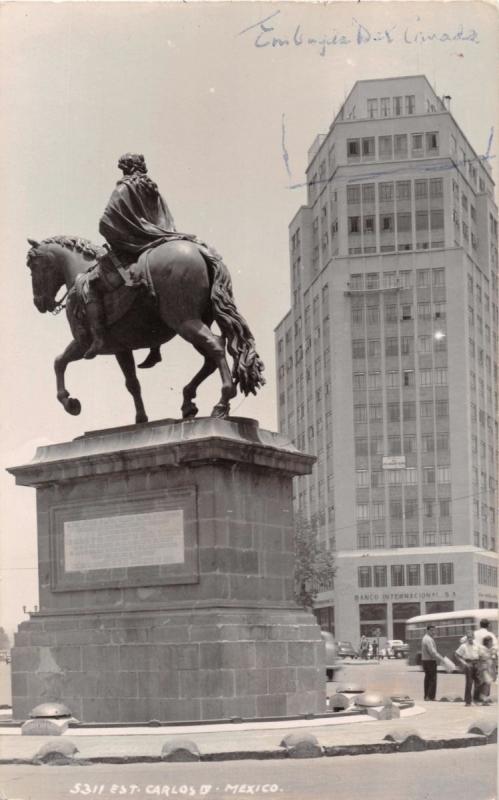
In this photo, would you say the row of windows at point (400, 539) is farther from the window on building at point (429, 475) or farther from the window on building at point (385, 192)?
the window on building at point (385, 192)

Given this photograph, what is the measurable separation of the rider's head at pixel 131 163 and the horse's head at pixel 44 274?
204cm

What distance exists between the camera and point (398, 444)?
10506 cm

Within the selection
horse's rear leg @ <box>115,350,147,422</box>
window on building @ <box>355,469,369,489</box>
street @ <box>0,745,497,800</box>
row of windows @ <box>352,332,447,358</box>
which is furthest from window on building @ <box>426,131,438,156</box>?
street @ <box>0,745,497,800</box>

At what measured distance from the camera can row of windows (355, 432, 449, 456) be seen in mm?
104188

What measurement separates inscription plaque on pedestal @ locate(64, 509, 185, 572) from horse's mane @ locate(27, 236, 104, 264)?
4.06 meters

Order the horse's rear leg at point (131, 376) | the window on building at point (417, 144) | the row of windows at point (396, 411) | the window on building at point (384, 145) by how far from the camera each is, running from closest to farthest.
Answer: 1. the horse's rear leg at point (131, 376)
2. the row of windows at point (396, 411)
3. the window on building at point (417, 144)
4. the window on building at point (384, 145)

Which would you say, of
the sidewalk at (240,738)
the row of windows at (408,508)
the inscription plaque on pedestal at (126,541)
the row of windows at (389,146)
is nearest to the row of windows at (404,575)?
the row of windows at (408,508)

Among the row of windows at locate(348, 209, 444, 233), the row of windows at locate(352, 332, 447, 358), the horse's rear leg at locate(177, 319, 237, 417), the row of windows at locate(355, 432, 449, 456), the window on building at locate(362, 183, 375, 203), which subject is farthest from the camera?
the window on building at locate(362, 183, 375, 203)

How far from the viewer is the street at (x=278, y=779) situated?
1094 centimetres

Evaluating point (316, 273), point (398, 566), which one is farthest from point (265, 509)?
point (316, 273)

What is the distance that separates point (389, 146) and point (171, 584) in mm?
93872

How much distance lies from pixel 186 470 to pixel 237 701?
3029mm

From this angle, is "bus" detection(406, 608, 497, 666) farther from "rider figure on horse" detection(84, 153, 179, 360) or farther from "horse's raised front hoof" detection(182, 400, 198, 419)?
"rider figure on horse" detection(84, 153, 179, 360)

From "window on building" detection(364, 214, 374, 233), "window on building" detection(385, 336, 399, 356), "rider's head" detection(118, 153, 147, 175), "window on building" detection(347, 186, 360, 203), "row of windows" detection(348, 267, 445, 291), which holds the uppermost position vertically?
"window on building" detection(347, 186, 360, 203)
